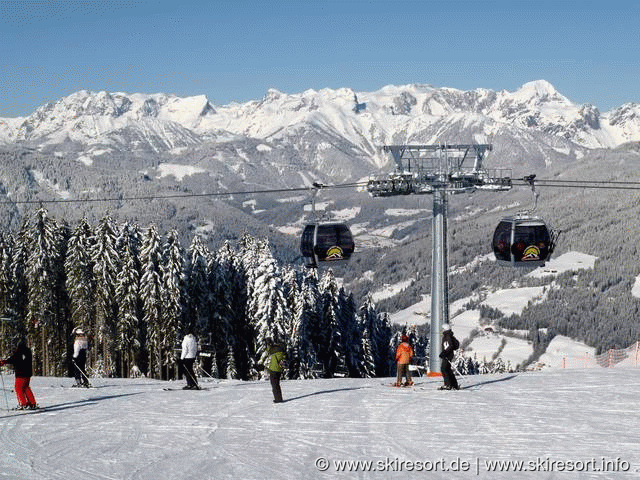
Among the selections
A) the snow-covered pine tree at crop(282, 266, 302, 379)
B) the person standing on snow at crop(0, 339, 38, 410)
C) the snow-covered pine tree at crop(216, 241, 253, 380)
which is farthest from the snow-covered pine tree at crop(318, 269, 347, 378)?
the person standing on snow at crop(0, 339, 38, 410)

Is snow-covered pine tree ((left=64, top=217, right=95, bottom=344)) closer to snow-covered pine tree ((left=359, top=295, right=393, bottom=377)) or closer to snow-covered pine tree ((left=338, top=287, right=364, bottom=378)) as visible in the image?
snow-covered pine tree ((left=338, top=287, right=364, bottom=378))

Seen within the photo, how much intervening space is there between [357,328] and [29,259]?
3129 centimetres

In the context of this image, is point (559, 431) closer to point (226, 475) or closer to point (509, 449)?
point (509, 449)

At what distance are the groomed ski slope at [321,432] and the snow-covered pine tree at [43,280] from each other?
2809 centimetres

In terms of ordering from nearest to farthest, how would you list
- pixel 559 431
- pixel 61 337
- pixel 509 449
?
pixel 509 449
pixel 559 431
pixel 61 337

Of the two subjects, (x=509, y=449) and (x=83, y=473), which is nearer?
(x=83, y=473)

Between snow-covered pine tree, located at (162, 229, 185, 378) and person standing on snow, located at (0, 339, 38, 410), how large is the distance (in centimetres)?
3056

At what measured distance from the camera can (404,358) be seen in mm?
27016

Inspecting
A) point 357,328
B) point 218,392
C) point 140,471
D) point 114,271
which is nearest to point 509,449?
point 140,471

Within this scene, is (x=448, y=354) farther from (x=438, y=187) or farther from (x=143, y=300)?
(x=143, y=300)

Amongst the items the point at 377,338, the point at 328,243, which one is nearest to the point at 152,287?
the point at 328,243

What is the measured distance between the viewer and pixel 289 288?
6316cm

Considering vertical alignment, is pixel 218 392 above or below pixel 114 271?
below

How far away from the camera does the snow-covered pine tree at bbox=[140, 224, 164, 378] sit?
53.9 metres
